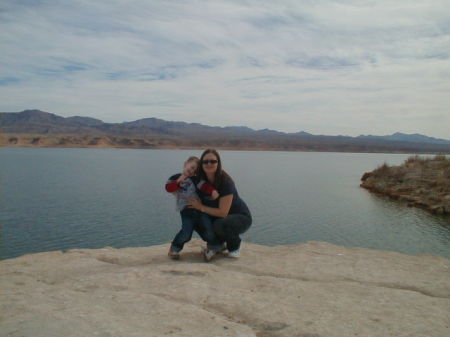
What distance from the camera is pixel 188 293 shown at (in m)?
4.42

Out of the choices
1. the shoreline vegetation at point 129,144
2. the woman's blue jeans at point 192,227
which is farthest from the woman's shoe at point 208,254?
the shoreline vegetation at point 129,144

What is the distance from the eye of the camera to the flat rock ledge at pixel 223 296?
137 inches

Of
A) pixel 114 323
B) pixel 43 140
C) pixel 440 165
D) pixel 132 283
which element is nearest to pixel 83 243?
pixel 132 283

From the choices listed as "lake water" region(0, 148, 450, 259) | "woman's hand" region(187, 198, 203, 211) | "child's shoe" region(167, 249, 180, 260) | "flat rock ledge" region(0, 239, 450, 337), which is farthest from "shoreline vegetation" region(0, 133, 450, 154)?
"flat rock ledge" region(0, 239, 450, 337)

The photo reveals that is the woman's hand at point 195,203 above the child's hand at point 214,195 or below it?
below

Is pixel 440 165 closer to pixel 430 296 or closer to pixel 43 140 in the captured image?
pixel 430 296

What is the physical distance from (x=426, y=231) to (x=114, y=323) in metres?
17.3

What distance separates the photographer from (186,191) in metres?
6.02

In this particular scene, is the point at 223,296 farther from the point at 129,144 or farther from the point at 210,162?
the point at 129,144

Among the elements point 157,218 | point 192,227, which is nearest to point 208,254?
point 192,227

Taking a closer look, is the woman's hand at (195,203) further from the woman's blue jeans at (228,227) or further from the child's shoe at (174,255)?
the child's shoe at (174,255)

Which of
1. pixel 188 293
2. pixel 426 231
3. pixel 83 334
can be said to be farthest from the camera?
pixel 426 231

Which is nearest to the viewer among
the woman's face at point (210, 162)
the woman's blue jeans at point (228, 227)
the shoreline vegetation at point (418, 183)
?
the woman's face at point (210, 162)

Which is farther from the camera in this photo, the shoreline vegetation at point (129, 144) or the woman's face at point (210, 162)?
the shoreline vegetation at point (129, 144)
